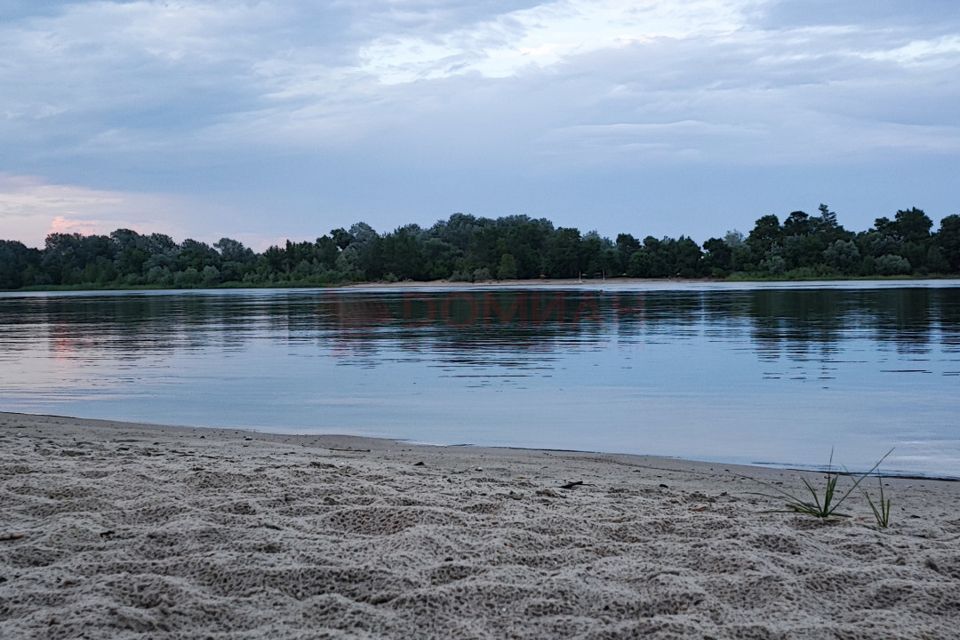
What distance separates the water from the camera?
371 inches

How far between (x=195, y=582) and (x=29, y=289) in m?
167

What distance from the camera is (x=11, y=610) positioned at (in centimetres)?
383

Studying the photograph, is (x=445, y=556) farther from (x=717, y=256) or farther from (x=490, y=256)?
(x=490, y=256)

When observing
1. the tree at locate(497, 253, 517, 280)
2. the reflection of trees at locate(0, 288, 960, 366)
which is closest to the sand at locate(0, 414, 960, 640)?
the reflection of trees at locate(0, 288, 960, 366)

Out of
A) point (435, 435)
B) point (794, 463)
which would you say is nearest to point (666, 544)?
point (794, 463)

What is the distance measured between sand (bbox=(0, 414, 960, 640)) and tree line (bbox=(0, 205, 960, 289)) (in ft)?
369

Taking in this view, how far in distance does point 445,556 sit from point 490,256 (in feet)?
436

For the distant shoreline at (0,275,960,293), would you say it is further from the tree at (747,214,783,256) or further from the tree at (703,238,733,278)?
the tree at (747,214,783,256)

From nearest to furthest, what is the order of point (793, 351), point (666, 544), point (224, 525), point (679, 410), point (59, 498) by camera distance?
point (666, 544), point (224, 525), point (59, 498), point (679, 410), point (793, 351)

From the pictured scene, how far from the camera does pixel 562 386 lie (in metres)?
13.6

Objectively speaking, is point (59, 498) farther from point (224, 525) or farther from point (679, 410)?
point (679, 410)

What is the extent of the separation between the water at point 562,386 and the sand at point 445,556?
2.32m

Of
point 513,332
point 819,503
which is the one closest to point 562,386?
point 819,503

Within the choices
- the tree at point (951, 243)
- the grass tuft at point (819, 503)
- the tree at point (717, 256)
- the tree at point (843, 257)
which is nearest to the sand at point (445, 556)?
the grass tuft at point (819, 503)
